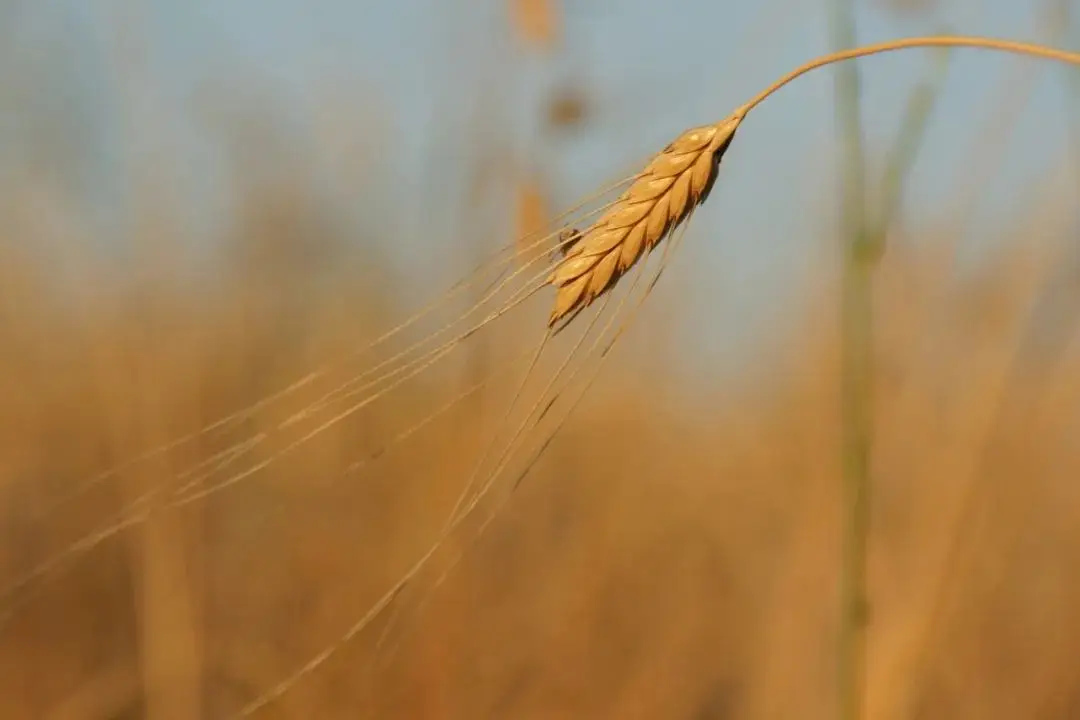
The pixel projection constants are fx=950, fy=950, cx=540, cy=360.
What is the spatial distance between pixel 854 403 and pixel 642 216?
0.44 ft

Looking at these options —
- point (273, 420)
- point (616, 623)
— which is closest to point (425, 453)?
point (273, 420)

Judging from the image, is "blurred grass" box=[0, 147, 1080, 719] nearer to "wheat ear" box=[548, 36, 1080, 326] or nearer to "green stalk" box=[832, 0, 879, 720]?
"green stalk" box=[832, 0, 879, 720]

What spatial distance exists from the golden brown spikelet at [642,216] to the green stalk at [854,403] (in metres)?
0.11

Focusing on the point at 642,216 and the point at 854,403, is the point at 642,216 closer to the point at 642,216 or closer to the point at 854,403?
the point at 642,216

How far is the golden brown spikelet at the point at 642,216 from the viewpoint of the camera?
0.36 meters

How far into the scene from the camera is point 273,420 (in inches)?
40.8

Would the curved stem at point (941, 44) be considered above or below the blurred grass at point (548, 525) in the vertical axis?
above

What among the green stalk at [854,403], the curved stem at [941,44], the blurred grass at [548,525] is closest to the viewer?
the curved stem at [941,44]

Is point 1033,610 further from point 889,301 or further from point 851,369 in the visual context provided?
point 851,369

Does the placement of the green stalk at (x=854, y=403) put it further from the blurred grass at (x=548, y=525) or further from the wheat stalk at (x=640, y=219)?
the blurred grass at (x=548, y=525)

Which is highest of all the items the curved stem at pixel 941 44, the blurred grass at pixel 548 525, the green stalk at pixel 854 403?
the curved stem at pixel 941 44

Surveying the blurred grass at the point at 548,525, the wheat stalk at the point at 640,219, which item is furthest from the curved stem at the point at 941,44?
the blurred grass at the point at 548,525

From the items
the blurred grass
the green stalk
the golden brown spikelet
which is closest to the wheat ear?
the golden brown spikelet

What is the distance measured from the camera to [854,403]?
1.39 feet
